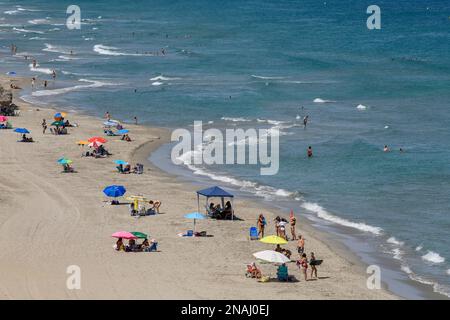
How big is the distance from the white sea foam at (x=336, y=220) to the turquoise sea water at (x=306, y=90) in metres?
0.09

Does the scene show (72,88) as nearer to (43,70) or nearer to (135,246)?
(43,70)

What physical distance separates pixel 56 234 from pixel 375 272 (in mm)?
11937

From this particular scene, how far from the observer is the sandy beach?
27641mm

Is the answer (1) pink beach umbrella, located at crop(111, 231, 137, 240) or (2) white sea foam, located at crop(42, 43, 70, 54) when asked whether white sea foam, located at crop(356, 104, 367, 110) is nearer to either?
(1) pink beach umbrella, located at crop(111, 231, 137, 240)

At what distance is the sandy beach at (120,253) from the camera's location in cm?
2764

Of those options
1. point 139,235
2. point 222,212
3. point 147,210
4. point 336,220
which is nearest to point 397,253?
point 336,220

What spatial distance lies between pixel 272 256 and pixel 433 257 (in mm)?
7153

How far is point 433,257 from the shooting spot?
109 feet

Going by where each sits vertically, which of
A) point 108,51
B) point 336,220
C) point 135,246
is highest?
point 108,51

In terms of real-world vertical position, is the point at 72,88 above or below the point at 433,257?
above

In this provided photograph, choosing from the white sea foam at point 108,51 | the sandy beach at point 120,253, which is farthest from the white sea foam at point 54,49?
the sandy beach at point 120,253

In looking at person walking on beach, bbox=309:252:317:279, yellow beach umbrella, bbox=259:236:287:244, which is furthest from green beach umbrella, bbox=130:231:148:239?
person walking on beach, bbox=309:252:317:279

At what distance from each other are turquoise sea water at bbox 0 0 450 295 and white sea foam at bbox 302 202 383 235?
0.09m

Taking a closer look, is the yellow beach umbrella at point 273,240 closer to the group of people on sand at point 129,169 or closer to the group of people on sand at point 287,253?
the group of people on sand at point 287,253
